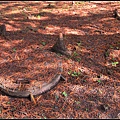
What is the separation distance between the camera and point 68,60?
5312 millimetres

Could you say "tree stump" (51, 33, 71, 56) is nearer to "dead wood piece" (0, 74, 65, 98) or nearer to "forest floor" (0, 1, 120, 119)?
"forest floor" (0, 1, 120, 119)

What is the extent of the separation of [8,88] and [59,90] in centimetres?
116

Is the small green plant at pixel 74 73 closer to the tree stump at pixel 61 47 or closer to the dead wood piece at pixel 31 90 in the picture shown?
the dead wood piece at pixel 31 90

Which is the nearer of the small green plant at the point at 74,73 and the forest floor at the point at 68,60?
the forest floor at the point at 68,60

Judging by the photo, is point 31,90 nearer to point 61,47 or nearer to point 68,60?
point 68,60

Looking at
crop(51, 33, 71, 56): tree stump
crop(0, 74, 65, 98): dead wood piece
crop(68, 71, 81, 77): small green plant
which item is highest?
crop(51, 33, 71, 56): tree stump

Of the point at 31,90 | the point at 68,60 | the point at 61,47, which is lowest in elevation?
the point at 31,90

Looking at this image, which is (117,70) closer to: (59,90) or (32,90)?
(59,90)

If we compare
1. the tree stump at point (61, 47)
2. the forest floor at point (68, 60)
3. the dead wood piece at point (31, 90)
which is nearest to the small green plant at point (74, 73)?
the forest floor at point (68, 60)

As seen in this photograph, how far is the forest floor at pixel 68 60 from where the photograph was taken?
392 centimetres

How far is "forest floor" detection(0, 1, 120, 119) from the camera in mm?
3920

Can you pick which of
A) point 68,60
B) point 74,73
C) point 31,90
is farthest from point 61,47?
point 31,90

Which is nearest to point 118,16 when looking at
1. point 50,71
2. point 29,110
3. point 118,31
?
point 118,31

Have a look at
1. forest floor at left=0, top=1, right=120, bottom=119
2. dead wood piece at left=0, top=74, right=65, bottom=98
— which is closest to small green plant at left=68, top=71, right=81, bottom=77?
forest floor at left=0, top=1, right=120, bottom=119
